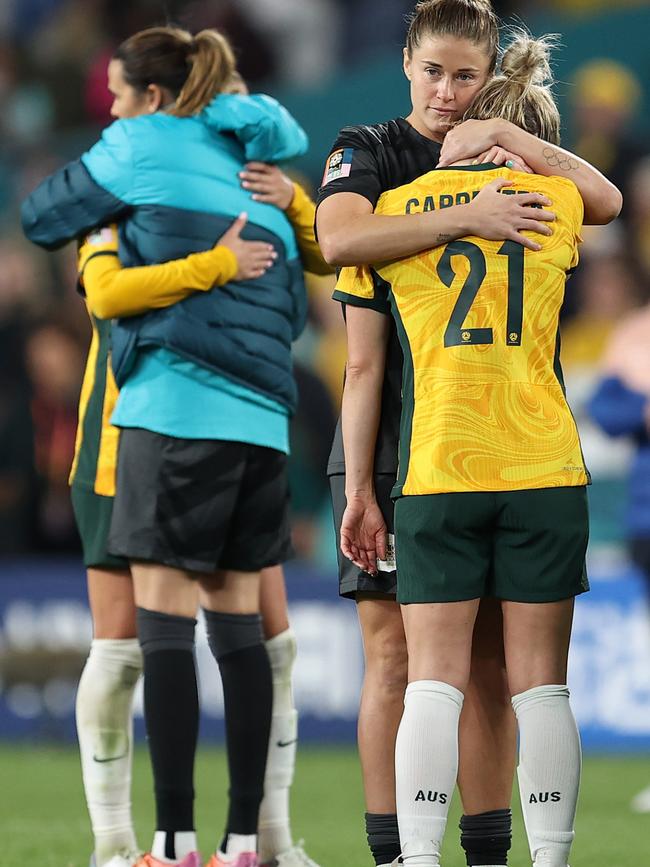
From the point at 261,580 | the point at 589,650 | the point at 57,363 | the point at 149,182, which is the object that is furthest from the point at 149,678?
the point at 57,363

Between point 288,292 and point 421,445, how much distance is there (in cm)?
116

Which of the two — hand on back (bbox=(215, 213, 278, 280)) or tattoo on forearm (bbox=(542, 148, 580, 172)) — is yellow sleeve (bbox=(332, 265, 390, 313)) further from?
hand on back (bbox=(215, 213, 278, 280))

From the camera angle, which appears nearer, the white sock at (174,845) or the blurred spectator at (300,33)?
the white sock at (174,845)

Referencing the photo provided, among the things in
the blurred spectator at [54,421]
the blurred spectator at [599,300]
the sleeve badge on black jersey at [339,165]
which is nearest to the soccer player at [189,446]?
the sleeve badge on black jersey at [339,165]

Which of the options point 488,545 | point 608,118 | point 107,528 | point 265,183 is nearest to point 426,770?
point 488,545

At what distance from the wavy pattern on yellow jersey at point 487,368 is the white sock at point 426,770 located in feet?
1.33

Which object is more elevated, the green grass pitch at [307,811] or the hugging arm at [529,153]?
the hugging arm at [529,153]

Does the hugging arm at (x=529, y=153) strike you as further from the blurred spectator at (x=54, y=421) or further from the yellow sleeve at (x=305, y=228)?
the blurred spectator at (x=54, y=421)

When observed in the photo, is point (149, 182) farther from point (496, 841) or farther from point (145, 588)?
point (496, 841)

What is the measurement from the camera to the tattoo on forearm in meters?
3.17

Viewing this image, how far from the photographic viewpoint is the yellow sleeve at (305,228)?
423 centimetres

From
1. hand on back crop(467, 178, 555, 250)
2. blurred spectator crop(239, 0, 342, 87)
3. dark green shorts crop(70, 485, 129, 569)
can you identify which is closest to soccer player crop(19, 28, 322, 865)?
dark green shorts crop(70, 485, 129, 569)

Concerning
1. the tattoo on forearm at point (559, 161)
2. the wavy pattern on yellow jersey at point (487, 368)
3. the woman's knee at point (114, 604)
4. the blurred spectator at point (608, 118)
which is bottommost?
the woman's knee at point (114, 604)

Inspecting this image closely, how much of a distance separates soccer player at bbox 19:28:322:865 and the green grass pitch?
673 millimetres
